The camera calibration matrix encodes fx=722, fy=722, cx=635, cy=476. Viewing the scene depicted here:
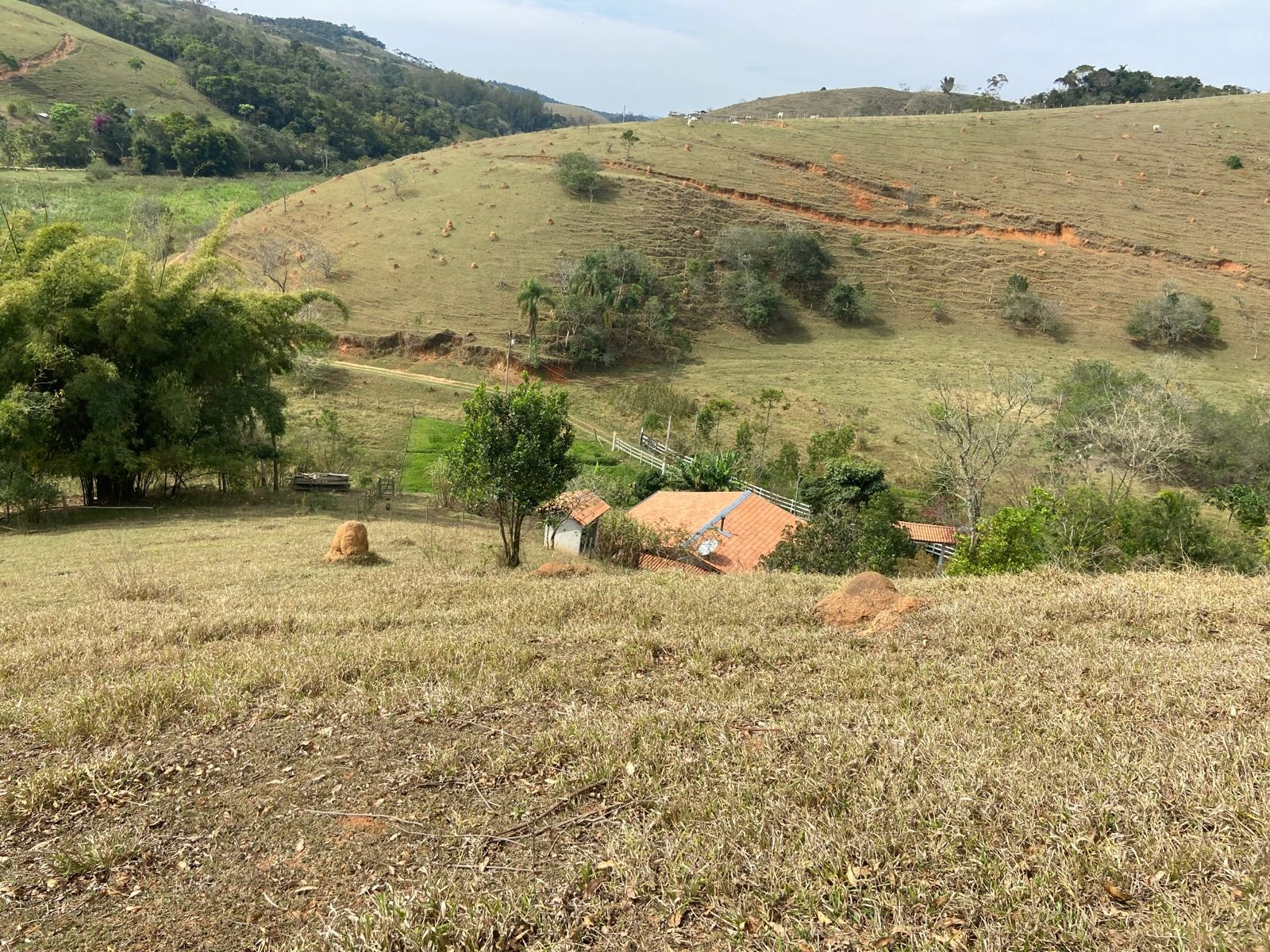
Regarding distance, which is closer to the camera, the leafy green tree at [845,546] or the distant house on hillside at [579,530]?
the leafy green tree at [845,546]

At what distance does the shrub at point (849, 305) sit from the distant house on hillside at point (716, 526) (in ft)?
103

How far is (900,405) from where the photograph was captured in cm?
3800

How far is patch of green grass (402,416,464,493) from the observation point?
2584 centimetres

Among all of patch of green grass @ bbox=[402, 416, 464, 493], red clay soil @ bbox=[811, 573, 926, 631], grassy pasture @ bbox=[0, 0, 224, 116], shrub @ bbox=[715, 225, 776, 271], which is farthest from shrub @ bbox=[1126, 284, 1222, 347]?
grassy pasture @ bbox=[0, 0, 224, 116]

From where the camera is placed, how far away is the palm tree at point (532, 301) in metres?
39.6

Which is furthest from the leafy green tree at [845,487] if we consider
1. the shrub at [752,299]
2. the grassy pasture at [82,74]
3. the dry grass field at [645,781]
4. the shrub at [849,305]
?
the grassy pasture at [82,74]

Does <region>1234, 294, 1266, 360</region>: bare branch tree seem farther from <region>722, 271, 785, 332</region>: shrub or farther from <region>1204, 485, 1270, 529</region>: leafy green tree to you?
<region>722, 271, 785, 332</region>: shrub

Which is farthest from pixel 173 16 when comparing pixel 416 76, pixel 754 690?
pixel 754 690

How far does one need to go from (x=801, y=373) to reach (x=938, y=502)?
697 inches

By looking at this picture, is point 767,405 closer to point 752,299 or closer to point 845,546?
point 752,299

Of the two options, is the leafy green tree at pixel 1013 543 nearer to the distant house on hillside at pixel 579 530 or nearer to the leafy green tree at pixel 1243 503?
the distant house on hillside at pixel 579 530

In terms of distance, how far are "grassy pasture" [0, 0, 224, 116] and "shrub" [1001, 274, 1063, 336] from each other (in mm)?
85446

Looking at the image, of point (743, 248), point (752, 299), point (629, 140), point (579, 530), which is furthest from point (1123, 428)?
point (629, 140)

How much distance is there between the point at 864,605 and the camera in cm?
A: 725
